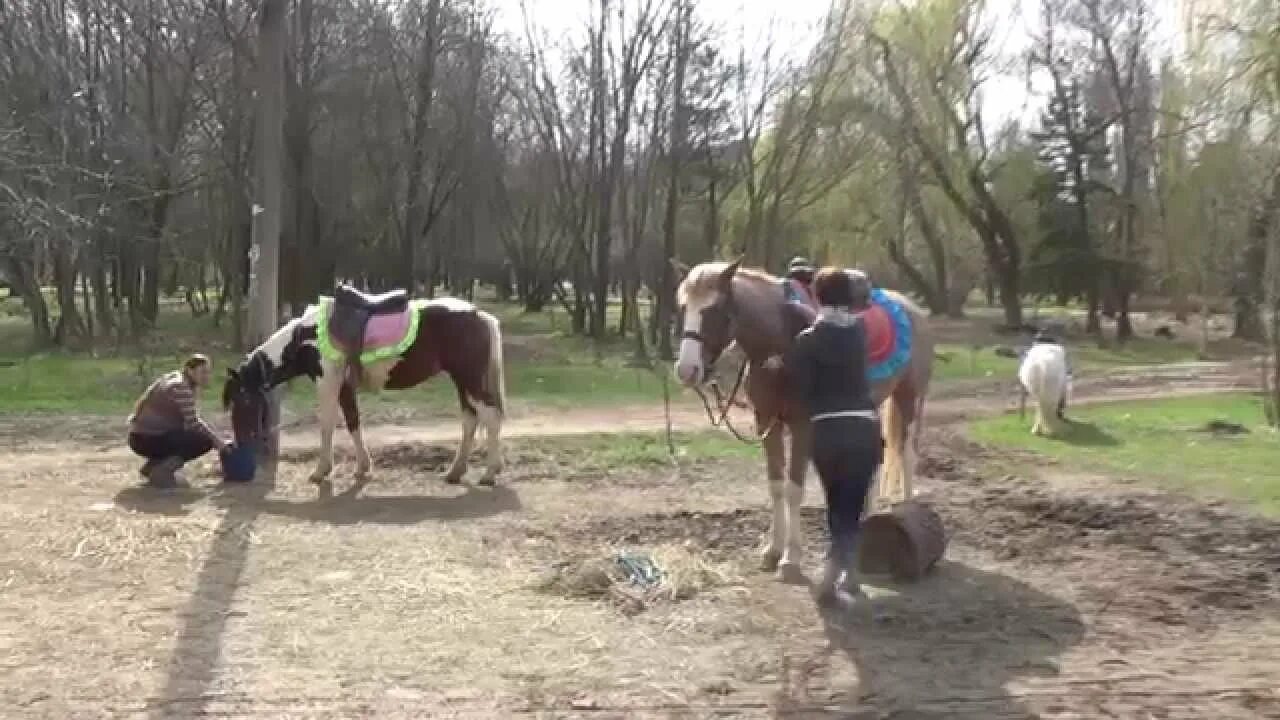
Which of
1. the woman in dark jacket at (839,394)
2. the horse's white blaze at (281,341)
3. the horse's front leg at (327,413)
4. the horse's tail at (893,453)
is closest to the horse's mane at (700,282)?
the woman in dark jacket at (839,394)

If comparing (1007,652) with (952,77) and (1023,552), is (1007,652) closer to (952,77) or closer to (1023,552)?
(1023,552)

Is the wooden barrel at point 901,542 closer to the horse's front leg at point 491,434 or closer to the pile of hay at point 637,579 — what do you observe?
the pile of hay at point 637,579

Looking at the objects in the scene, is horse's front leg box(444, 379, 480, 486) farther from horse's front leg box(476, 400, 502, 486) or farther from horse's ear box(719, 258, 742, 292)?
horse's ear box(719, 258, 742, 292)

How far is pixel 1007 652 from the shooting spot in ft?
20.3

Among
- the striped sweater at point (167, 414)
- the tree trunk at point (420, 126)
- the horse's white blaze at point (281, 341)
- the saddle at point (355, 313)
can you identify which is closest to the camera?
the striped sweater at point (167, 414)

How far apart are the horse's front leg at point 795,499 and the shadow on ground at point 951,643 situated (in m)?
0.58

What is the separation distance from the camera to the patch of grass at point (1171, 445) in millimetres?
11180

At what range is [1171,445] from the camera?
46.2ft

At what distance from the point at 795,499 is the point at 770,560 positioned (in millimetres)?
589

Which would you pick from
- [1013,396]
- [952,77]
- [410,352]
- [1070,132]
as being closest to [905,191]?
[952,77]

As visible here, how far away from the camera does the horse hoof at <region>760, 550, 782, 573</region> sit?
7.85 meters

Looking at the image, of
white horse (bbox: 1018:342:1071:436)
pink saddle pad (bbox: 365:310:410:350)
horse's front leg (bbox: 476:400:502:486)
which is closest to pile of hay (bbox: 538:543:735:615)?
horse's front leg (bbox: 476:400:502:486)

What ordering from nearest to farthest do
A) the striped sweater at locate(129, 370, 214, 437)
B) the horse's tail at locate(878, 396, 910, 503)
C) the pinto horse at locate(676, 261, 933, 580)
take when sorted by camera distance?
1. the pinto horse at locate(676, 261, 933, 580)
2. the horse's tail at locate(878, 396, 910, 503)
3. the striped sweater at locate(129, 370, 214, 437)

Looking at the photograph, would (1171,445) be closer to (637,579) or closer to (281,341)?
(637,579)
